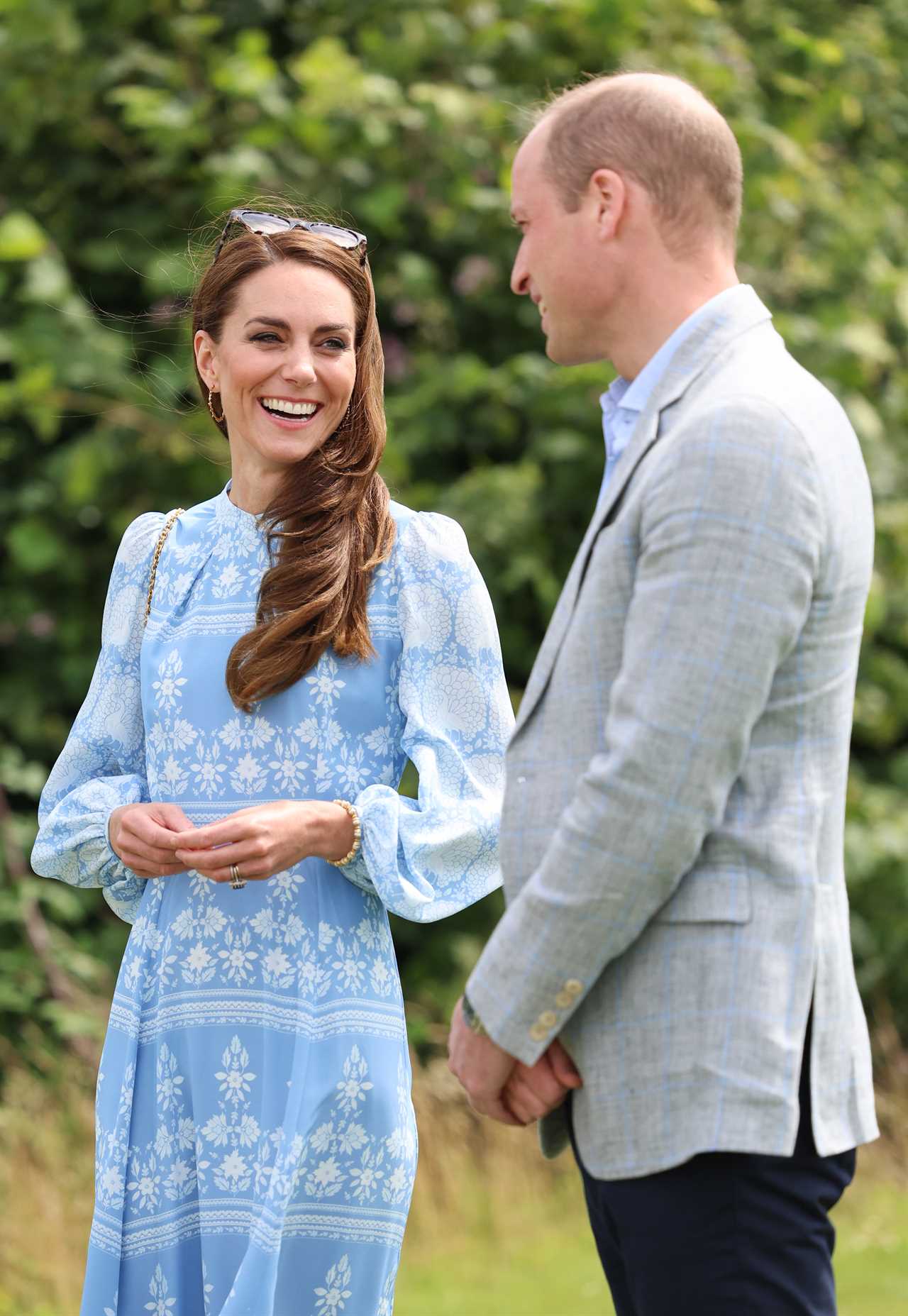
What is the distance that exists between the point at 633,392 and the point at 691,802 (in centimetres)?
54

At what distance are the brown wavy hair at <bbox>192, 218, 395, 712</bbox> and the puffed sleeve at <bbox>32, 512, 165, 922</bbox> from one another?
0.91 ft

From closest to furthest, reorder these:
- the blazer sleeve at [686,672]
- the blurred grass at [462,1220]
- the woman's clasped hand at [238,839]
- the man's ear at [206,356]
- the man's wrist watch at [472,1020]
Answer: the blazer sleeve at [686,672]
the man's wrist watch at [472,1020]
the woman's clasped hand at [238,839]
the man's ear at [206,356]
the blurred grass at [462,1220]

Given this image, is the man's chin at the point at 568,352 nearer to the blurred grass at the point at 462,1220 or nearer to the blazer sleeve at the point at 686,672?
the blazer sleeve at the point at 686,672

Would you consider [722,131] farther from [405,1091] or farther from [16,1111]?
[16,1111]

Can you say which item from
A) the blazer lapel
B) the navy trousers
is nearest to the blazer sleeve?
the blazer lapel

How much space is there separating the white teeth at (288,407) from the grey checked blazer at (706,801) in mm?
844

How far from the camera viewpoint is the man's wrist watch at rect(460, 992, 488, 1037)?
6.30ft

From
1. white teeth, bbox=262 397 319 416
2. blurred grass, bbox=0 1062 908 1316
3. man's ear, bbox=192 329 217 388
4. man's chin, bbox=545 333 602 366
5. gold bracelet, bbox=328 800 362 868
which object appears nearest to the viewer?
man's chin, bbox=545 333 602 366

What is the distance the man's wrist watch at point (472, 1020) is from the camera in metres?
1.92

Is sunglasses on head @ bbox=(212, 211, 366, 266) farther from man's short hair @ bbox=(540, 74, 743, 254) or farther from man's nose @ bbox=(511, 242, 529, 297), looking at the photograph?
man's short hair @ bbox=(540, 74, 743, 254)

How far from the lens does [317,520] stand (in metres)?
2.65

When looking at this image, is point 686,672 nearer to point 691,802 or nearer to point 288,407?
point 691,802

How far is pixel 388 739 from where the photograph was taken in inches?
102

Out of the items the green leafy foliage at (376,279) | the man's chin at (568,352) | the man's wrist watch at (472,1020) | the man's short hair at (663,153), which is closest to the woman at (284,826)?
the man's wrist watch at (472,1020)
